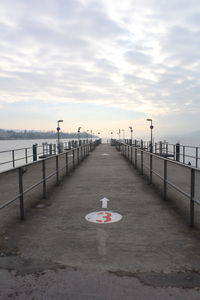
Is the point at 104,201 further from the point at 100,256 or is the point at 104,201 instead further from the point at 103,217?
the point at 100,256

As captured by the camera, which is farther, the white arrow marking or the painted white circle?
the white arrow marking

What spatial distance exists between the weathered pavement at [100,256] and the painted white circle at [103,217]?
17 cm

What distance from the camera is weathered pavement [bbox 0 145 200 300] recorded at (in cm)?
311

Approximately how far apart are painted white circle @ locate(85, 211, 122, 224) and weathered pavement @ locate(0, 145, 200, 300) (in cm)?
17

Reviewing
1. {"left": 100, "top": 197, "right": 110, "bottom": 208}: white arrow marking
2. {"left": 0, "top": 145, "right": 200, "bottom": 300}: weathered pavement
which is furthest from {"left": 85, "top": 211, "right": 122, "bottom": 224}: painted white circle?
{"left": 100, "top": 197, "right": 110, "bottom": 208}: white arrow marking

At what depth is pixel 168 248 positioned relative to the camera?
4.27 meters

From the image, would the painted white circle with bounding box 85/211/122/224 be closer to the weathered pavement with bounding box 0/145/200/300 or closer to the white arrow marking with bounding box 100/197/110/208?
the weathered pavement with bounding box 0/145/200/300

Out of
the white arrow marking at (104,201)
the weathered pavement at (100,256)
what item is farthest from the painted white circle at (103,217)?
the white arrow marking at (104,201)

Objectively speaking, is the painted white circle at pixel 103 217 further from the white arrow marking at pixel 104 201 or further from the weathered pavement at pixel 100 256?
the white arrow marking at pixel 104 201

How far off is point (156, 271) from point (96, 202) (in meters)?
3.92

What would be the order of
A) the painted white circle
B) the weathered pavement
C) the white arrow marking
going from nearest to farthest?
the weathered pavement
the painted white circle
the white arrow marking

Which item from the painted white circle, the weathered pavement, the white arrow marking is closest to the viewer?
the weathered pavement

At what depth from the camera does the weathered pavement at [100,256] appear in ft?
10.2

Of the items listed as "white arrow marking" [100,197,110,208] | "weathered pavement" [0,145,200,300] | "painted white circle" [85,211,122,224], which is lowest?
"weathered pavement" [0,145,200,300]
